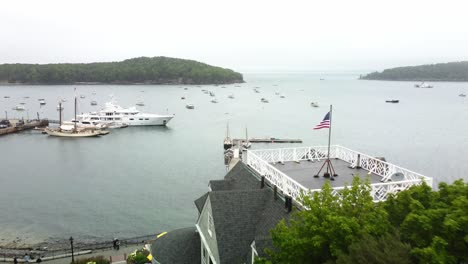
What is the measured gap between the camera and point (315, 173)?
22828 mm

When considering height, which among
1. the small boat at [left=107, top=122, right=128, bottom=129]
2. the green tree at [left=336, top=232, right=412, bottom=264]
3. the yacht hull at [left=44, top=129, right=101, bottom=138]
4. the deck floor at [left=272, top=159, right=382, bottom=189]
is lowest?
the yacht hull at [left=44, top=129, right=101, bottom=138]

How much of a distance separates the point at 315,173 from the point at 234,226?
22.6 feet

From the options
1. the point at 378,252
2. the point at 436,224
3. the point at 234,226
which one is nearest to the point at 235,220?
the point at 234,226

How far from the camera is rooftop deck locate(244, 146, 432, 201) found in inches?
730

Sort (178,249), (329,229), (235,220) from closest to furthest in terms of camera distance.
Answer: (329,229), (235,220), (178,249)

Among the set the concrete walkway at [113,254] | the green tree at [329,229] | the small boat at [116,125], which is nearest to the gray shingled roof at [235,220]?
the green tree at [329,229]

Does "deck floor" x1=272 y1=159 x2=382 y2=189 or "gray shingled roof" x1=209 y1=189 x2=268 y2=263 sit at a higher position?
"deck floor" x1=272 y1=159 x2=382 y2=189

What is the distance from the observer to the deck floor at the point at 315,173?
20875 mm

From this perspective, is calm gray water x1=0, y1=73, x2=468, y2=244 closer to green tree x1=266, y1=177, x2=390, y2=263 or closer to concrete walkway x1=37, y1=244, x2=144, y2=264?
concrete walkway x1=37, y1=244, x2=144, y2=264

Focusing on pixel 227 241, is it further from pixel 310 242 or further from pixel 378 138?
pixel 378 138

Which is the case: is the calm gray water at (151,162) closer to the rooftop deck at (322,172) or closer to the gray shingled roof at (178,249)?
the gray shingled roof at (178,249)

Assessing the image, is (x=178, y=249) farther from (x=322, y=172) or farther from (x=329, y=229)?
(x=329, y=229)

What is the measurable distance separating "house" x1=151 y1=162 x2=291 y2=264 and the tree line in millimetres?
2388

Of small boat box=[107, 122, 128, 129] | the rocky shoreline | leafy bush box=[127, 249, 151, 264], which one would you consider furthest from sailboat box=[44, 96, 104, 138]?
leafy bush box=[127, 249, 151, 264]
